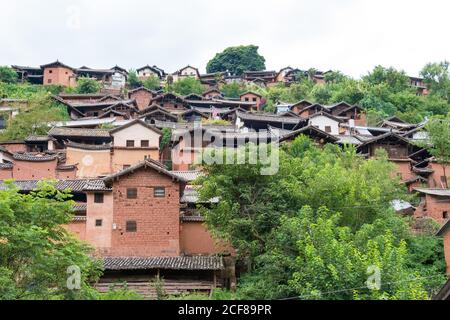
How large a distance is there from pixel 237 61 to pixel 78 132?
2035 inches

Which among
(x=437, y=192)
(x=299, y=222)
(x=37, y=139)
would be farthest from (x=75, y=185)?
(x=437, y=192)

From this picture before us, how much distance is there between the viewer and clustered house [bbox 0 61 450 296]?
975 inches

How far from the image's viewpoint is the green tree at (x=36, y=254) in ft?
47.7

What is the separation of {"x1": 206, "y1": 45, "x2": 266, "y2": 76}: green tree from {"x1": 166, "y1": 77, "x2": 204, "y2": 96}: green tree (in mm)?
19802

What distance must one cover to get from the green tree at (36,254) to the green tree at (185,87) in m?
51.9

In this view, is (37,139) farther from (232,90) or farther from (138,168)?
(232,90)

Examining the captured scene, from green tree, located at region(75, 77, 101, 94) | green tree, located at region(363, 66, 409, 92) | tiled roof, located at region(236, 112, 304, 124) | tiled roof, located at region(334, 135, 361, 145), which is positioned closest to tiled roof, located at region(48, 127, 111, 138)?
tiled roof, located at region(236, 112, 304, 124)

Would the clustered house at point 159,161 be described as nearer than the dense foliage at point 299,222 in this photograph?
No

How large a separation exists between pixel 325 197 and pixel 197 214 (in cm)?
719

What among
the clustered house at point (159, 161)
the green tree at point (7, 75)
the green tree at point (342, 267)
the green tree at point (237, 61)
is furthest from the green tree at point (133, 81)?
the green tree at point (342, 267)

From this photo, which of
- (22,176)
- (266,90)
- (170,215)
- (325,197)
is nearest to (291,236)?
(325,197)

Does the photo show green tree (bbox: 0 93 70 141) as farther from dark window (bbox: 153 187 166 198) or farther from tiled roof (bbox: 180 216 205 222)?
tiled roof (bbox: 180 216 205 222)

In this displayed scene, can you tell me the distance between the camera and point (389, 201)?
86.9ft

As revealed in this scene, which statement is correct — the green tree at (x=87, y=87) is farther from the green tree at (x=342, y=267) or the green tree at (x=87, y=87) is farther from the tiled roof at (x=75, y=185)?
the green tree at (x=342, y=267)
